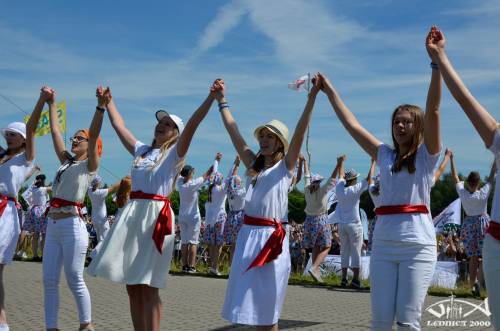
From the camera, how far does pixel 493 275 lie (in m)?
3.63

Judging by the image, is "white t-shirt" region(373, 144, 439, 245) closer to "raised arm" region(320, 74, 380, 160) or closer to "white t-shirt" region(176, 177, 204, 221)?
"raised arm" region(320, 74, 380, 160)

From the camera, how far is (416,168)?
14.7 feet

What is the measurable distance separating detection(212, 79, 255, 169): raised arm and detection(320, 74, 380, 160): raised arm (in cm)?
79

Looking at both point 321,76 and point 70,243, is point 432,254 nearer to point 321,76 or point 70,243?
point 321,76

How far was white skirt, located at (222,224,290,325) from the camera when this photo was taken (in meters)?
4.78

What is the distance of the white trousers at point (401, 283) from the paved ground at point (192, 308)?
120 inches

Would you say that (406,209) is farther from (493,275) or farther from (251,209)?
(251,209)

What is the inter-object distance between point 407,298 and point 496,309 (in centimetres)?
74

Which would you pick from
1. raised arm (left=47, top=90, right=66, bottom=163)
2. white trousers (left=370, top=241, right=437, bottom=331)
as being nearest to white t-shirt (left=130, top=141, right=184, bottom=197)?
raised arm (left=47, top=90, right=66, bottom=163)

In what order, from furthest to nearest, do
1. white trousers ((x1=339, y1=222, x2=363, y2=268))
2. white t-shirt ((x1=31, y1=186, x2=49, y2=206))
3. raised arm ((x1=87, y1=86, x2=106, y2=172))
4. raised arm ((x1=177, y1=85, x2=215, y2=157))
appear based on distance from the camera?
white t-shirt ((x1=31, y1=186, x2=49, y2=206)) → white trousers ((x1=339, y1=222, x2=363, y2=268)) → raised arm ((x1=87, y1=86, x2=106, y2=172)) → raised arm ((x1=177, y1=85, x2=215, y2=157))

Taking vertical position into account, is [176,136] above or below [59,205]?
above

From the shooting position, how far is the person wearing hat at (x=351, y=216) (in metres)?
12.3

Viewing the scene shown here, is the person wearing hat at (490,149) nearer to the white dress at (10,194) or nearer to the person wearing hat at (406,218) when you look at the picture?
the person wearing hat at (406,218)

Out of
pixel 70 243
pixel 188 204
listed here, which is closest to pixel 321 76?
pixel 70 243
